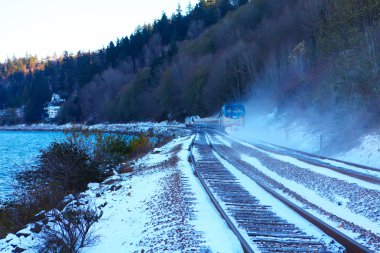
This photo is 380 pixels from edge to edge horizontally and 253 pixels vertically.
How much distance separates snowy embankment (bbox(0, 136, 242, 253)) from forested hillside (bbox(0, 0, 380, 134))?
14.5 meters

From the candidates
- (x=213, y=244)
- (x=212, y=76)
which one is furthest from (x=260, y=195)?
(x=212, y=76)

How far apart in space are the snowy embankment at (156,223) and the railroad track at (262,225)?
253mm

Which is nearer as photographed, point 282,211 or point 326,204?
point 282,211

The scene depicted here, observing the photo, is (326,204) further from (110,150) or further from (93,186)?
(110,150)

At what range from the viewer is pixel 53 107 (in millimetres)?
159000

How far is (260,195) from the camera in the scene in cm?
1031

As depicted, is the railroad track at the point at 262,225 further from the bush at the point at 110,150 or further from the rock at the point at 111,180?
the bush at the point at 110,150

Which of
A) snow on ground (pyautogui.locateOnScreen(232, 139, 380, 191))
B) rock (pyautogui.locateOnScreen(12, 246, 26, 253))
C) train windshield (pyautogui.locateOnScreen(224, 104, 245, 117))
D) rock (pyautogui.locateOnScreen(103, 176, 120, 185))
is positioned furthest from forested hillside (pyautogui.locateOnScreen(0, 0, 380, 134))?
rock (pyautogui.locateOnScreen(12, 246, 26, 253))

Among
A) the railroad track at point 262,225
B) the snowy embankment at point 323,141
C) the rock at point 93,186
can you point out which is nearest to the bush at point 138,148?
the snowy embankment at point 323,141

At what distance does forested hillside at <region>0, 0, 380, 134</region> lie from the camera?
22172mm

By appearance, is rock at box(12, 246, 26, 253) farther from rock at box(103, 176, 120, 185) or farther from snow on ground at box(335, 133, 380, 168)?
snow on ground at box(335, 133, 380, 168)

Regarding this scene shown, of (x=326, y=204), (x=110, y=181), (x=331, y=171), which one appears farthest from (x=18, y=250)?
(x=331, y=171)

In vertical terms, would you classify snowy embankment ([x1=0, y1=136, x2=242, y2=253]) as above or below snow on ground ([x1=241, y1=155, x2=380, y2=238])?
above

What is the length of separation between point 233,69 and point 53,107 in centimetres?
11641
